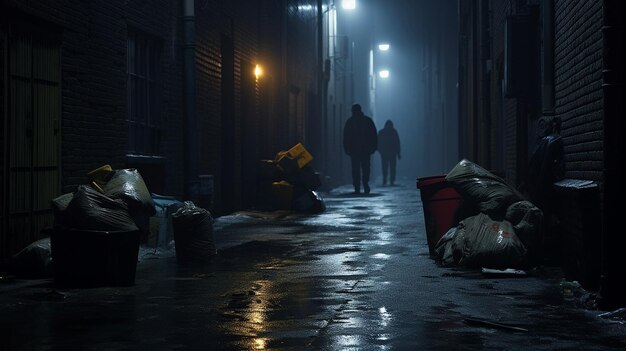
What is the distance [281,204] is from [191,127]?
4872 mm

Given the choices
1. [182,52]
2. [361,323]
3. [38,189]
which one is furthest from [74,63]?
[361,323]

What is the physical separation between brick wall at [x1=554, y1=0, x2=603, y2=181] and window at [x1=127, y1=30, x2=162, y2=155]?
5602 millimetres

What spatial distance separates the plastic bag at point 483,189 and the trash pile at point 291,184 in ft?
29.0

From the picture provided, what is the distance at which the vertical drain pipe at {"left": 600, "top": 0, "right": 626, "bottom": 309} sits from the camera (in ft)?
23.3

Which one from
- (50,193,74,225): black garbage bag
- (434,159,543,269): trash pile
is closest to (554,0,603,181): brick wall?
(434,159,543,269): trash pile

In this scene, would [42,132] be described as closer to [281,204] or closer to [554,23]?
[554,23]

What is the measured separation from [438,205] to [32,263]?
429 cm

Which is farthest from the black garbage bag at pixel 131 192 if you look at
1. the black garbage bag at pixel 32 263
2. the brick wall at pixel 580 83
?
the brick wall at pixel 580 83

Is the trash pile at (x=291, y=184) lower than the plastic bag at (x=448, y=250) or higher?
higher

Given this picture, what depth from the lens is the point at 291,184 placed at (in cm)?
1983

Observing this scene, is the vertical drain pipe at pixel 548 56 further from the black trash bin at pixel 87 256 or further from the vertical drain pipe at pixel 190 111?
the vertical drain pipe at pixel 190 111

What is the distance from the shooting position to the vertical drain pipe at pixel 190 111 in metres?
14.9

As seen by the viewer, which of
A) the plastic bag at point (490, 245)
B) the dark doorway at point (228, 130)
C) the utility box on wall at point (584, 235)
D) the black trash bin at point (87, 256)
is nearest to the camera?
the utility box on wall at point (584, 235)

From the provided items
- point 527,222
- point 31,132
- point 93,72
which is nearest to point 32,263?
point 31,132
